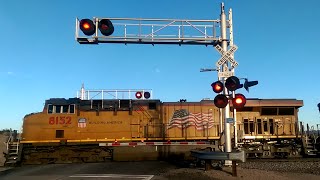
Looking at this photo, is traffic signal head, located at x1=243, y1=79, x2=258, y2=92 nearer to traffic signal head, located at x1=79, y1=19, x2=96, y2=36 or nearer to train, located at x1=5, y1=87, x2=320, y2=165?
traffic signal head, located at x1=79, y1=19, x2=96, y2=36

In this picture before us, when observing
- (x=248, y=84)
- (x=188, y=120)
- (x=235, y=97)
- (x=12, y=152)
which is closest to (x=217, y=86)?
(x=235, y=97)

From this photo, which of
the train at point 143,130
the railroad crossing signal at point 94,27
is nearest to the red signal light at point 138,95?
the train at point 143,130

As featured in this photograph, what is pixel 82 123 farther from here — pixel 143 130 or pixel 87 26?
pixel 87 26

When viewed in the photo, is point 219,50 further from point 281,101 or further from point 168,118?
point 281,101

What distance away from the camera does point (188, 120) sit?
22.0 metres

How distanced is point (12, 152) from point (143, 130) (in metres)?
7.70

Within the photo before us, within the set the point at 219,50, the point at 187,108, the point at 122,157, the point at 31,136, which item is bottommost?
the point at 122,157

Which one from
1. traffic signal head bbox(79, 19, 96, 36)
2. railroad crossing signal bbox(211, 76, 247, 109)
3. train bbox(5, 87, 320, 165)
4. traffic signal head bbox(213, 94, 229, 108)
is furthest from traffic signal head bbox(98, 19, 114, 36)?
train bbox(5, 87, 320, 165)

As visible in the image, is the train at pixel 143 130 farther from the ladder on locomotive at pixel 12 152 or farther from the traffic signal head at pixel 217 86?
the traffic signal head at pixel 217 86

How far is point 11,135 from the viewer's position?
66.6ft

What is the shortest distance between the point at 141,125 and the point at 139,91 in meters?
2.16

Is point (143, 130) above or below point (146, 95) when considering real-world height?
below

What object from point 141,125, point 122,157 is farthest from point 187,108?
point 122,157

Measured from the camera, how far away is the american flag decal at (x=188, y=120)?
22.0 metres
